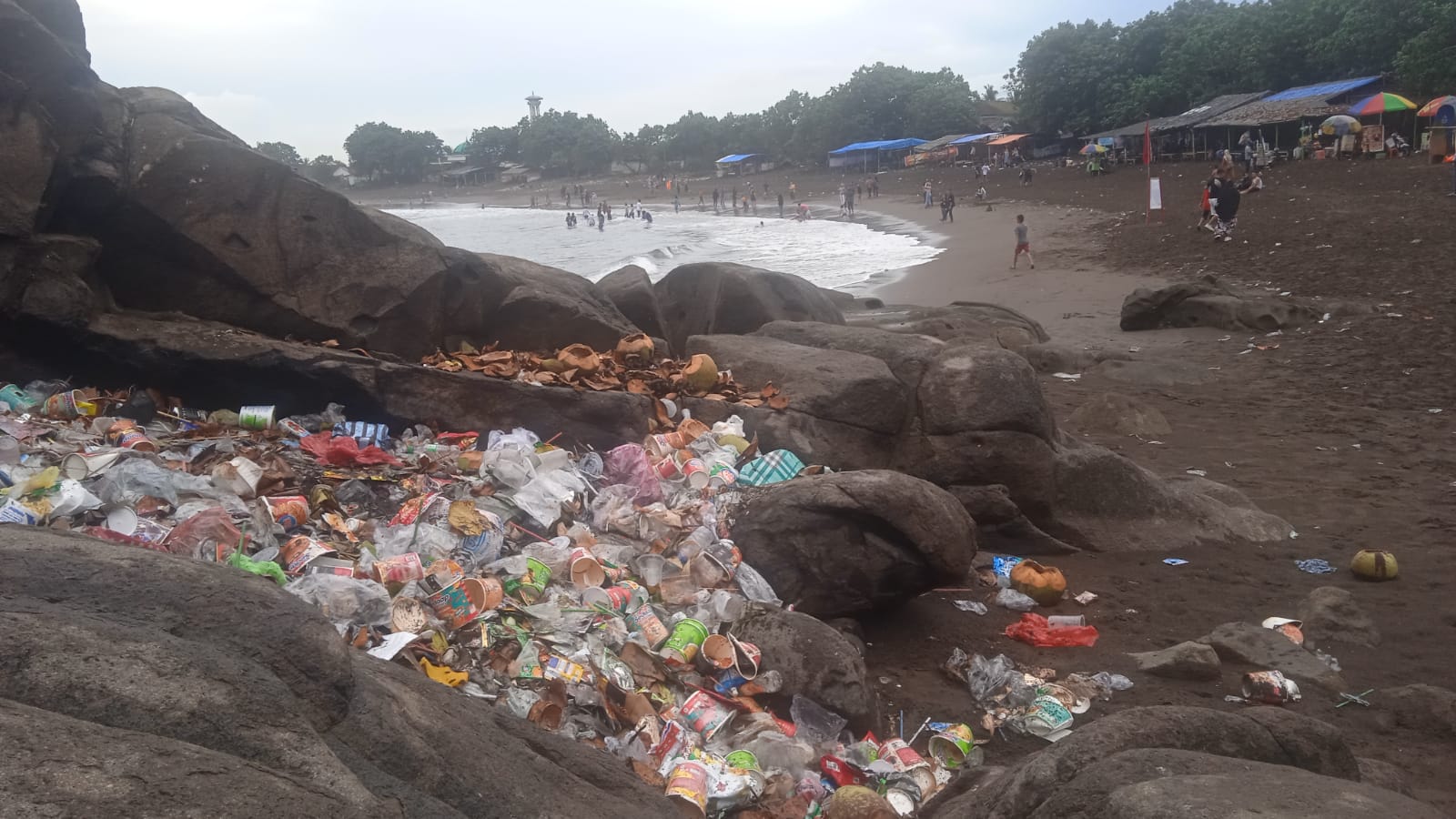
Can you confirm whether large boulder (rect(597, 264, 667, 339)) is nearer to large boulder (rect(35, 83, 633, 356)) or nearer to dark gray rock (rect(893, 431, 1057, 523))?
large boulder (rect(35, 83, 633, 356))

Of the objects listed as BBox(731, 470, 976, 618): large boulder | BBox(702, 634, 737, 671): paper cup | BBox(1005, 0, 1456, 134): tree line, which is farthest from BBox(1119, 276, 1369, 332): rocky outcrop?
BBox(1005, 0, 1456, 134): tree line

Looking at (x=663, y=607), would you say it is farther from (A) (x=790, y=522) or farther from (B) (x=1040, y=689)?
(B) (x=1040, y=689)

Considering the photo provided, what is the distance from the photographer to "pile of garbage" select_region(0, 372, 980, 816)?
3.97 meters

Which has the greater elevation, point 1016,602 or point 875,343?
point 875,343

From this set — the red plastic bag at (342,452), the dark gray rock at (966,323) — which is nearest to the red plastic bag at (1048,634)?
the red plastic bag at (342,452)

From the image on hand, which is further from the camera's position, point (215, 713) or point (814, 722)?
point (814, 722)

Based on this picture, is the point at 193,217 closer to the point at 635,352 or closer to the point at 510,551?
the point at 635,352

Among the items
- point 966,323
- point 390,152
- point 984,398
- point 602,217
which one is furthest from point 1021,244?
point 390,152

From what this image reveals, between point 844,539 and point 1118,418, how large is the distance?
5.35 m

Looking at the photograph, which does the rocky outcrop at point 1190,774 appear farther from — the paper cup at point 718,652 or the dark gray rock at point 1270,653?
the dark gray rock at point 1270,653

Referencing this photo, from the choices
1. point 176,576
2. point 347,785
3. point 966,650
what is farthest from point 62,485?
point 966,650

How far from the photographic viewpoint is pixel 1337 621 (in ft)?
18.5

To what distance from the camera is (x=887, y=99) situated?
64.7m

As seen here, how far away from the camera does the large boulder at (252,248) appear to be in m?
6.61
